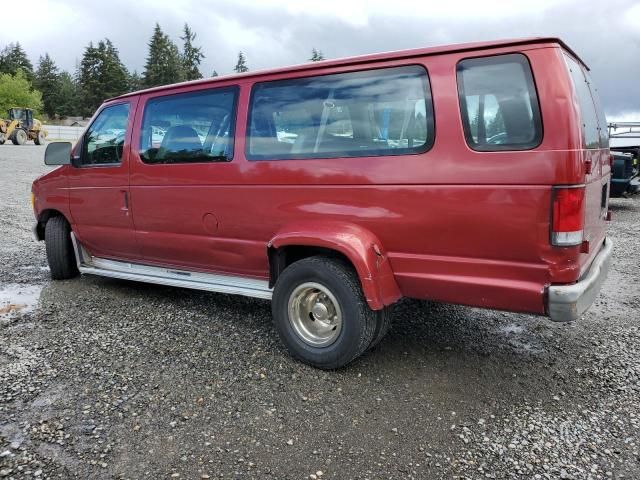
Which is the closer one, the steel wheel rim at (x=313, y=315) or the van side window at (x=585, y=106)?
the van side window at (x=585, y=106)

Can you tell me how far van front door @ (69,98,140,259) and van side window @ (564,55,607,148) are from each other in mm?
Answer: 3741

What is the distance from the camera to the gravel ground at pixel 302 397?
2.63 metres

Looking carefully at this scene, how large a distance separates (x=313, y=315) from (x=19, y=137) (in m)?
35.0

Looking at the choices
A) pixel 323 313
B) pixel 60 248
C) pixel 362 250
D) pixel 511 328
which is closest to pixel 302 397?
pixel 323 313

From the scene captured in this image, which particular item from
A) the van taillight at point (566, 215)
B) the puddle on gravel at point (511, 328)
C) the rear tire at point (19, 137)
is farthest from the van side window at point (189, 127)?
the rear tire at point (19, 137)

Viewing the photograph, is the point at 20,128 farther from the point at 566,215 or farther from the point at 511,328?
the point at 566,215

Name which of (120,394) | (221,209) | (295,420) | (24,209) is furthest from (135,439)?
(24,209)

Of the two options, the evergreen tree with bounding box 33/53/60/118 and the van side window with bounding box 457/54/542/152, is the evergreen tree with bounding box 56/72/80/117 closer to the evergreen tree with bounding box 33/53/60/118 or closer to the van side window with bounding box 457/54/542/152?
the evergreen tree with bounding box 33/53/60/118

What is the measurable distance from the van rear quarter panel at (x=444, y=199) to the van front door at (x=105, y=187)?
1272mm

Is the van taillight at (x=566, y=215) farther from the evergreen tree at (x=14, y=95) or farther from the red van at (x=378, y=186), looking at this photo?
the evergreen tree at (x=14, y=95)

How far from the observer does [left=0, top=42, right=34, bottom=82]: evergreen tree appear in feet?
272

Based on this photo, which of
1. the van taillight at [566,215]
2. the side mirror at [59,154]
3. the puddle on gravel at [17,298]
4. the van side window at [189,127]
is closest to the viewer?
the van taillight at [566,215]

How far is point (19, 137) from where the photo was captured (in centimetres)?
3244

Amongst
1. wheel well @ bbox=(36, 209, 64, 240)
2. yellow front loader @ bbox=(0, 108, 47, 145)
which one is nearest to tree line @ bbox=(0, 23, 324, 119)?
yellow front loader @ bbox=(0, 108, 47, 145)
